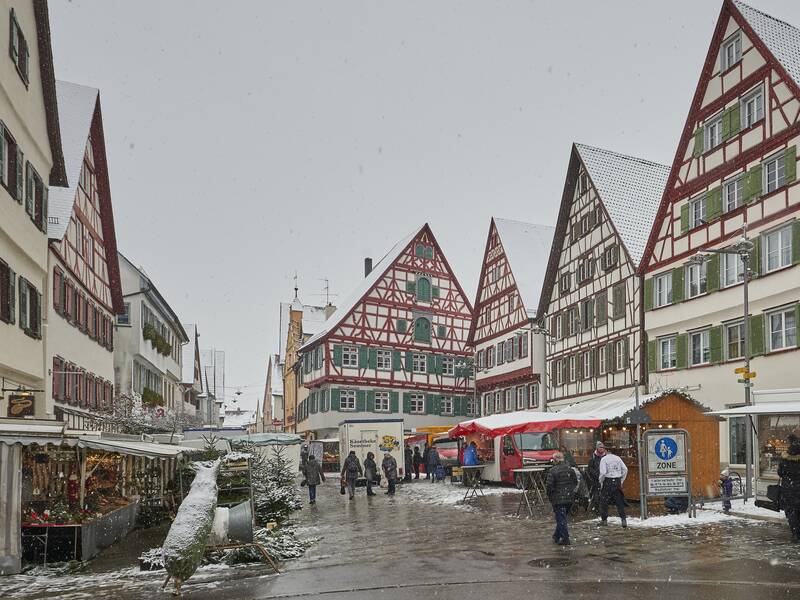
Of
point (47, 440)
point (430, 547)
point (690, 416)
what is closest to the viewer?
point (47, 440)

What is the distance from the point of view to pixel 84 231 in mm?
28953

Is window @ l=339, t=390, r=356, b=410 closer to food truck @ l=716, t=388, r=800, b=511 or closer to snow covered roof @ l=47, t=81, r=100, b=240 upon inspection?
snow covered roof @ l=47, t=81, r=100, b=240

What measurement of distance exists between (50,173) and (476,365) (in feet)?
106

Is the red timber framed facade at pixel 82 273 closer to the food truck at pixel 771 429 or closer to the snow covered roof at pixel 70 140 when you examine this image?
the snow covered roof at pixel 70 140

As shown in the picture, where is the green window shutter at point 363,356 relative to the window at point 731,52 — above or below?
below

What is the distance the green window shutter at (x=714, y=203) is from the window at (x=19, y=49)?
20.6 metres

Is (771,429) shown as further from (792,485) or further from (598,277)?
(598,277)

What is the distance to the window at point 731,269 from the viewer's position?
28.1 meters

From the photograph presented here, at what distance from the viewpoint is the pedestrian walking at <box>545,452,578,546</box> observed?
1523cm

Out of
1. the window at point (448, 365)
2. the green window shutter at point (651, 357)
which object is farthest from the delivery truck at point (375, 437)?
the window at point (448, 365)

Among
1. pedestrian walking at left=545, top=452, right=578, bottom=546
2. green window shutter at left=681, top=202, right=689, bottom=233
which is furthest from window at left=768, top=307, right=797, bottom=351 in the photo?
pedestrian walking at left=545, top=452, right=578, bottom=546

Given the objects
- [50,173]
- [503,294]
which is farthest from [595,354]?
[50,173]

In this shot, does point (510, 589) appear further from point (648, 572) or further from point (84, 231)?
point (84, 231)

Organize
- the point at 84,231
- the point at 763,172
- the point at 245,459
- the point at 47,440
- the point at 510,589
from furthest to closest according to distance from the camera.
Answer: the point at 84,231 < the point at 763,172 < the point at 245,459 < the point at 47,440 < the point at 510,589
